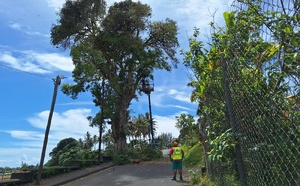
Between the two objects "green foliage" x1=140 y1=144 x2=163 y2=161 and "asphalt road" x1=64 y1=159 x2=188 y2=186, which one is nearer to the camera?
"asphalt road" x1=64 y1=159 x2=188 y2=186

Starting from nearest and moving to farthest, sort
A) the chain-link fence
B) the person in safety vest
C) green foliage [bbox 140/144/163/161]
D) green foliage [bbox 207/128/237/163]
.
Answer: the chain-link fence → green foliage [bbox 207/128/237/163] → the person in safety vest → green foliage [bbox 140/144/163/161]

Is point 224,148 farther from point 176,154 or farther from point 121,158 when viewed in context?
point 121,158

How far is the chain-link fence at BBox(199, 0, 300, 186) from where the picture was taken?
2238 millimetres

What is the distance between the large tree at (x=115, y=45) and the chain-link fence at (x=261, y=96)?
23.4 m

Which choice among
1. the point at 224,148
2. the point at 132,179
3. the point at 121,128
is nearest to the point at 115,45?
the point at 121,128

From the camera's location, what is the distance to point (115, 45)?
2731 cm

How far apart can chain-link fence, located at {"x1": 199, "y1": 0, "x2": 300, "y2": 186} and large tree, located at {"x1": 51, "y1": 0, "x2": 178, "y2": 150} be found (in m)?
23.4

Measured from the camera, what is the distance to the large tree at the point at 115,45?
26328 mm

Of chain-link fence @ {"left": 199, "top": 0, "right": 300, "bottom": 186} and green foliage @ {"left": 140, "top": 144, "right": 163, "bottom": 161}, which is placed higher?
green foliage @ {"left": 140, "top": 144, "right": 163, "bottom": 161}

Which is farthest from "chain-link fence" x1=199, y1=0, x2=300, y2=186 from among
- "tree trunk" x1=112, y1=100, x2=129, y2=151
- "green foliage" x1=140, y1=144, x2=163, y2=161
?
"tree trunk" x1=112, y1=100, x2=129, y2=151

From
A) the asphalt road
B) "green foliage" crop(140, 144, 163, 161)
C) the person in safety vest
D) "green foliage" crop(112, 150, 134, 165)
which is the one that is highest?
"green foliage" crop(140, 144, 163, 161)

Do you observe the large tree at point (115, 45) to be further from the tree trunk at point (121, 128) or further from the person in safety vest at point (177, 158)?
the person in safety vest at point (177, 158)

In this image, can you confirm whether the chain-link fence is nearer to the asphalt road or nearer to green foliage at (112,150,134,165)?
the asphalt road

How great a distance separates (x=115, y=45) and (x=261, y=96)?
83.5 ft
